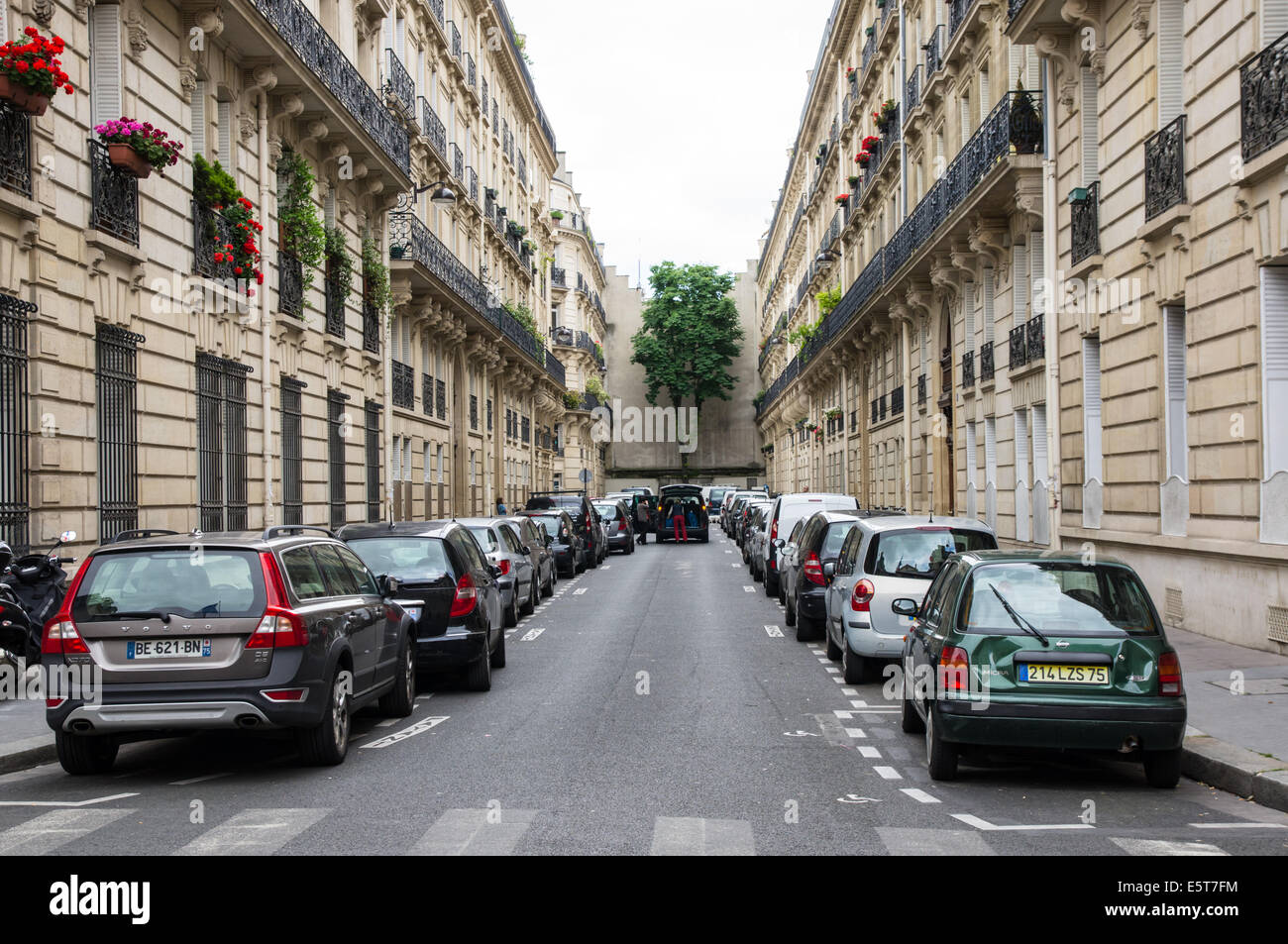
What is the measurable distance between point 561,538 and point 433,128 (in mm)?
12057

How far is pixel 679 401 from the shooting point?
84.8 meters

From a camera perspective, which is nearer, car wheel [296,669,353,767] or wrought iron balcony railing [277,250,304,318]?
car wheel [296,669,353,767]

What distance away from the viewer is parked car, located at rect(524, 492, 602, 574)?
3288 centimetres

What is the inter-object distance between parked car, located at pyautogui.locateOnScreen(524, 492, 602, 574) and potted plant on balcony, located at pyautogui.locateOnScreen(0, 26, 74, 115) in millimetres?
21491

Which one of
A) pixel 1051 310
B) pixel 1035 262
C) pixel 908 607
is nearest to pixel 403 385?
pixel 1035 262

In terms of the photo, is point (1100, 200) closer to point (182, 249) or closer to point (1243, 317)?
point (1243, 317)

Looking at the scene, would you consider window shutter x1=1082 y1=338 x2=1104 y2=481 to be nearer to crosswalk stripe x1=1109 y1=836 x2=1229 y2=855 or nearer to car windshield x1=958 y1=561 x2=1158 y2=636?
car windshield x1=958 y1=561 x2=1158 y2=636

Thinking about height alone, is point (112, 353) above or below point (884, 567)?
above

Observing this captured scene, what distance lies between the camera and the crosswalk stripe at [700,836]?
6.21 m

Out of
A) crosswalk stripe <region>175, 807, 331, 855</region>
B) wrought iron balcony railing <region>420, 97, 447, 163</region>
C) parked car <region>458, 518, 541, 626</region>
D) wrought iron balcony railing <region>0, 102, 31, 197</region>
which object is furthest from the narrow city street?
wrought iron balcony railing <region>420, 97, 447, 163</region>

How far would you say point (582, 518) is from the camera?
33750 millimetres

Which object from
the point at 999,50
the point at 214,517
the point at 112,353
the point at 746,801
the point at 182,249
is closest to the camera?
the point at 746,801

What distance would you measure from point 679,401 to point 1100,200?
220ft

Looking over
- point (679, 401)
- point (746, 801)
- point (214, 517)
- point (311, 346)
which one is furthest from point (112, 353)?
point (679, 401)
